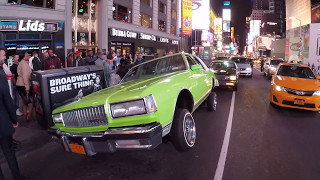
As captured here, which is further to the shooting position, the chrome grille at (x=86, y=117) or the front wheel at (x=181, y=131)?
the front wheel at (x=181, y=131)

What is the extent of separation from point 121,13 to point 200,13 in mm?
27113

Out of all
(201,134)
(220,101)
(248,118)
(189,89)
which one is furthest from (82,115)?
(220,101)

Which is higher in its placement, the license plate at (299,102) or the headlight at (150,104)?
the headlight at (150,104)

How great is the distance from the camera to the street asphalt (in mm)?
4043

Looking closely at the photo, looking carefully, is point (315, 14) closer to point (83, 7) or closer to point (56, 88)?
point (83, 7)

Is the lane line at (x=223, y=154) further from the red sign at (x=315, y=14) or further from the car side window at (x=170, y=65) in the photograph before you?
the red sign at (x=315, y=14)

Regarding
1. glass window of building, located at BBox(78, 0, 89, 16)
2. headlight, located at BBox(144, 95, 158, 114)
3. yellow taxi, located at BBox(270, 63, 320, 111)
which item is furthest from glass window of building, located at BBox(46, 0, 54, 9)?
headlight, located at BBox(144, 95, 158, 114)

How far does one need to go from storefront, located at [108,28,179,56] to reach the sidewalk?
703 inches

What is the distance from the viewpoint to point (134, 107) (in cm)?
377

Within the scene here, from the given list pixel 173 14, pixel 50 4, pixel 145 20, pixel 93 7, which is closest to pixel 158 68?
pixel 50 4

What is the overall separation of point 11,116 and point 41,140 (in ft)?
8.06

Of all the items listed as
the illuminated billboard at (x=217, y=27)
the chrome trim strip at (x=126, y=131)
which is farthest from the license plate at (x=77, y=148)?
the illuminated billboard at (x=217, y=27)

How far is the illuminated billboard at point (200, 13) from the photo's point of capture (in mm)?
49188

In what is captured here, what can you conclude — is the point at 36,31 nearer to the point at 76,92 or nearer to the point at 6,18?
the point at 6,18
